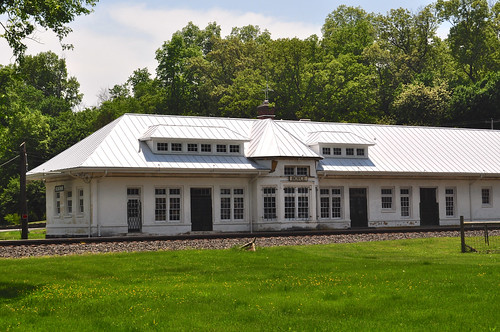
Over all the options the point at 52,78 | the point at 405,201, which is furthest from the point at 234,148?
the point at 52,78

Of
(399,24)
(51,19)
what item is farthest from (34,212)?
→ (51,19)

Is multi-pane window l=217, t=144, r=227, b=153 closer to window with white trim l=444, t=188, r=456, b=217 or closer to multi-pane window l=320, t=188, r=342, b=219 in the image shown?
multi-pane window l=320, t=188, r=342, b=219

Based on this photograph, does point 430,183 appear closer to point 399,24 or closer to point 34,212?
point 34,212

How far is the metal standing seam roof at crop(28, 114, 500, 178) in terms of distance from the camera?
32781 mm

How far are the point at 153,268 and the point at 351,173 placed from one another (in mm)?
21379

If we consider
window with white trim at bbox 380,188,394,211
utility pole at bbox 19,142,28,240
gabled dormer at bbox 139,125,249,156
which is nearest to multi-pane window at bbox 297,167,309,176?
gabled dormer at bbox 139,125,249,156

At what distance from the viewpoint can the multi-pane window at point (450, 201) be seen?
40.9 m

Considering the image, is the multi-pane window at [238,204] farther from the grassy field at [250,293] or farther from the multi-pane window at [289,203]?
the grassy field at [250,293]

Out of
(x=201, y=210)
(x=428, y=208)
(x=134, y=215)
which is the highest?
(x=201, y=210)

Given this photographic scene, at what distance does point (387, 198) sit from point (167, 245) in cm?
1751

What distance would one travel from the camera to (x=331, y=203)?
37625 millimetres

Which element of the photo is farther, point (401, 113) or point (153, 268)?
point (401, 113)

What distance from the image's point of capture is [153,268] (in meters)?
17.2

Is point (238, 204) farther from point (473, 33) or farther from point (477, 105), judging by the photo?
point (473, 33)
